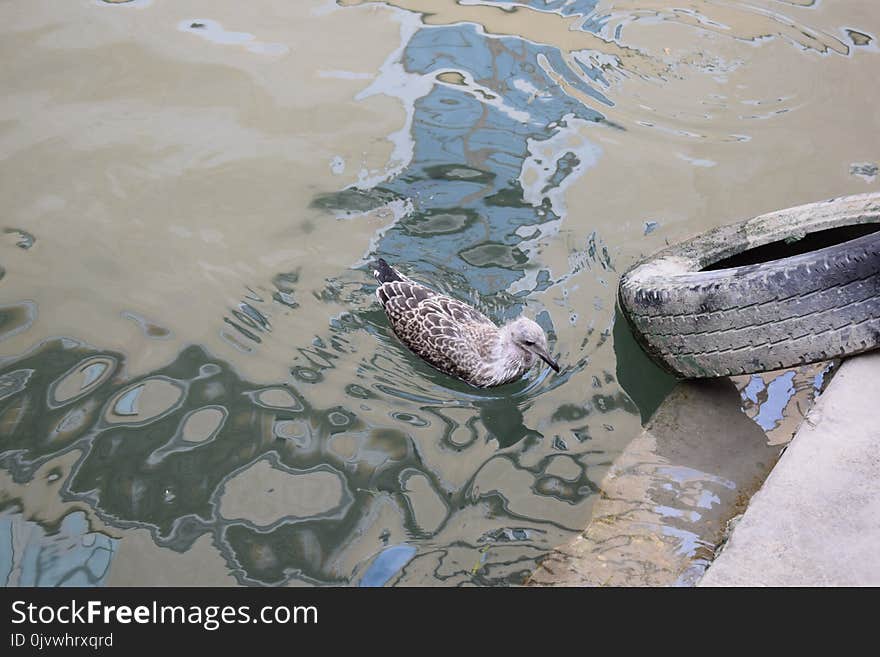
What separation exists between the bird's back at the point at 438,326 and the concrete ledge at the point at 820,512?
225cm

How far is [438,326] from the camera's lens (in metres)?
6.71

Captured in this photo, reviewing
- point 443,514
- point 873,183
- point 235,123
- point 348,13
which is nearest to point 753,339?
point 443,514

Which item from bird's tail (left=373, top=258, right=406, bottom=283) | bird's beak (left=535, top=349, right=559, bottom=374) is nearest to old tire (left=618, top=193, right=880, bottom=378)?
bird's beak (left=535, top=349, right=559, bottom=374)

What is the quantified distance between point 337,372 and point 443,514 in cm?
143

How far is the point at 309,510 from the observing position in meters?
5.48

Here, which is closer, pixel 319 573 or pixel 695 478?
pixel 319 573

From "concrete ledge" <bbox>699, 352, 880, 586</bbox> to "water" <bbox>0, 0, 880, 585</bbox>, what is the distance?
1.12 metres

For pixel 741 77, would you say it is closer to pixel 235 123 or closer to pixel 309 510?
pixel 235 123

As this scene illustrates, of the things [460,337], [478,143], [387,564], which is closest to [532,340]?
[460,337]

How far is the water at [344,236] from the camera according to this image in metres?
5.46

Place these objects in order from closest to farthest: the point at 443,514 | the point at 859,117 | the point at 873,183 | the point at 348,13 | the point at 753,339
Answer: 1. the point at 443,514
2. the point at 753,339
3. the point at 873,183
4. the point at 859,117
5. the point at 348,13

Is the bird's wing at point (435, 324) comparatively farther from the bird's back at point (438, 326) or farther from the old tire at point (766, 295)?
the old tire at point (766, 295)

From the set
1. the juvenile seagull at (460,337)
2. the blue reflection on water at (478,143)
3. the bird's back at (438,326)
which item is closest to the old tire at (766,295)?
the juvenile seagull at (460,337)

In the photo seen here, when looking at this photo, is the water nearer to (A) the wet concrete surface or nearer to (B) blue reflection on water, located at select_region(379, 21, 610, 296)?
(B) blue reflection on water, located at select_region(379, 21, 610, 296)
